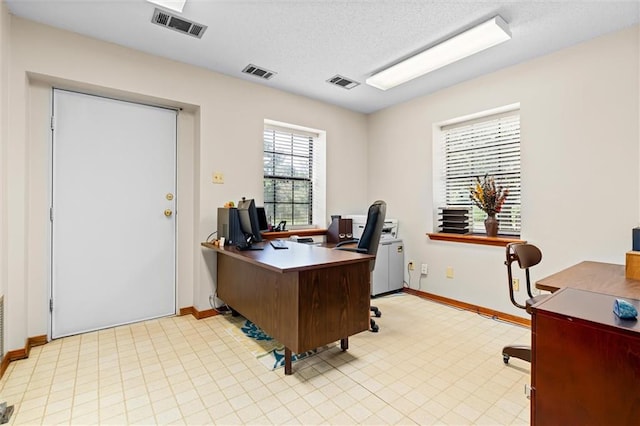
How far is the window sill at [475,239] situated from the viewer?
3.16m

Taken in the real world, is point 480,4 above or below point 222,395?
above

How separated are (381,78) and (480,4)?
4.09 feet

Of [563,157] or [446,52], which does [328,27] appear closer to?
[446,52]

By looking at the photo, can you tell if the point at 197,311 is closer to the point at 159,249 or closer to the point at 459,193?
the point at 159,249

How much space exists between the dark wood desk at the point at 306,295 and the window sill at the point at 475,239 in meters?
1.71

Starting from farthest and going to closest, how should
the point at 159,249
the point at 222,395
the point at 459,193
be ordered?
Result: 1. the point at 459,193
2. the point at 159,249
3. the point at 222,395

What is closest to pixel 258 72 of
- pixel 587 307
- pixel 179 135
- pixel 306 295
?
pixel 179 135

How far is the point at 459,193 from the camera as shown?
3.85 m

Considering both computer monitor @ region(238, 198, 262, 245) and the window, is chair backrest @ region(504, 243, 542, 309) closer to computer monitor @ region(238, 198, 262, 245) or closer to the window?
computer monitor @ region(238, 198, 262, 245)

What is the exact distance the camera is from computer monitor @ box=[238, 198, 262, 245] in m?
2.73

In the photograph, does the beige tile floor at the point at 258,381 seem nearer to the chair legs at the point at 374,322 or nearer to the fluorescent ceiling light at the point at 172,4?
the chair legs at the point at 374,322

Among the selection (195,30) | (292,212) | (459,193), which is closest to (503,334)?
(459,193)

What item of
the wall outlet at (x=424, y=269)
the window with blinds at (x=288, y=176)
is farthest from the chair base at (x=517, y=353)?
the window with blinds at (x=288, y=176)

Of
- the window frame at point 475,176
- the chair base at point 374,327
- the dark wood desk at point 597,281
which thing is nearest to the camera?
the dark wood desk at point 597,281
